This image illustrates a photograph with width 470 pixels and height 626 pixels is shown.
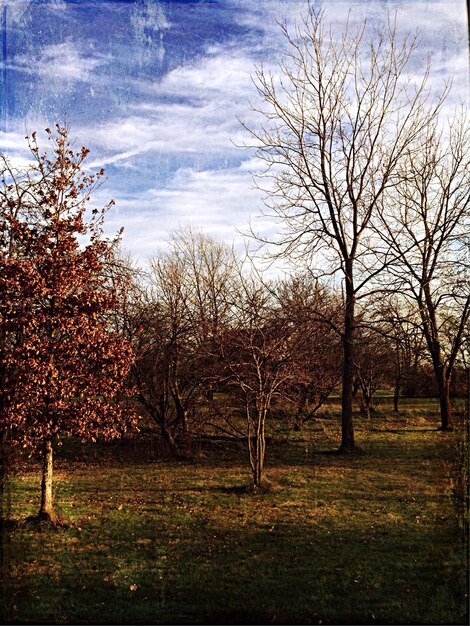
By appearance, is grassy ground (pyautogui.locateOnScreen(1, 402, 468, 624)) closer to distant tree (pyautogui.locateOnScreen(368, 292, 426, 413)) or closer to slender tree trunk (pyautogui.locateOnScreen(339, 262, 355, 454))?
distant tree (pyautogui.locateOnScreen(368, 292, 426, 413))

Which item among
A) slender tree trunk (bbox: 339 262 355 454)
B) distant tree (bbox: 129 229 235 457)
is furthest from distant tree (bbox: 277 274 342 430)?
distant tree (bbox: 129 229 235 457)

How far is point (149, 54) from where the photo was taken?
475 centimetres

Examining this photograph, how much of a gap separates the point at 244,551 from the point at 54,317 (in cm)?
265

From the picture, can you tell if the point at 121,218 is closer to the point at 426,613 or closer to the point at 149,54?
the point at 149,54

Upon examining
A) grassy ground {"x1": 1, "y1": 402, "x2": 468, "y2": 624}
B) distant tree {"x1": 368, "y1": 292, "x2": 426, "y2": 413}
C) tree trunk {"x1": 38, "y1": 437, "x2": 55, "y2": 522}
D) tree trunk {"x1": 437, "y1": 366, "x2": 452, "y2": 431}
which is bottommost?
grassy ground {"x1": 1, "y1": 402, "x2": 468, "y2": 624}

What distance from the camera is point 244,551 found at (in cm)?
408

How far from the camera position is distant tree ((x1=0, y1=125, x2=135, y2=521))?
422 cm

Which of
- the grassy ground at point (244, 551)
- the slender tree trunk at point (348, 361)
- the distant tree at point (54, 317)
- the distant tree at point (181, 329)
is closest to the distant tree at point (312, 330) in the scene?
the slender tree trunk at point (348, 361)

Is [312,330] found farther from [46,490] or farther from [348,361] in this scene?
[46,490]

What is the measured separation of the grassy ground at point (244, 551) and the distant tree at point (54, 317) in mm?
922

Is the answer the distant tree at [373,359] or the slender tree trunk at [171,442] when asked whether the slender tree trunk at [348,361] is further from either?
the slender tree trunk at [171,442]

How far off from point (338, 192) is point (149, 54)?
4.58m

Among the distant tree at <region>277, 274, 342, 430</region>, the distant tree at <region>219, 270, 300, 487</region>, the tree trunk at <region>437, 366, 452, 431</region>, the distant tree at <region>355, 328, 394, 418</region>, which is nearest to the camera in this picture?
the tree trunk at <region>437, 366, 452, 431</region>

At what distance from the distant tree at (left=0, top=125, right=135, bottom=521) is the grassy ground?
36.3 inches
